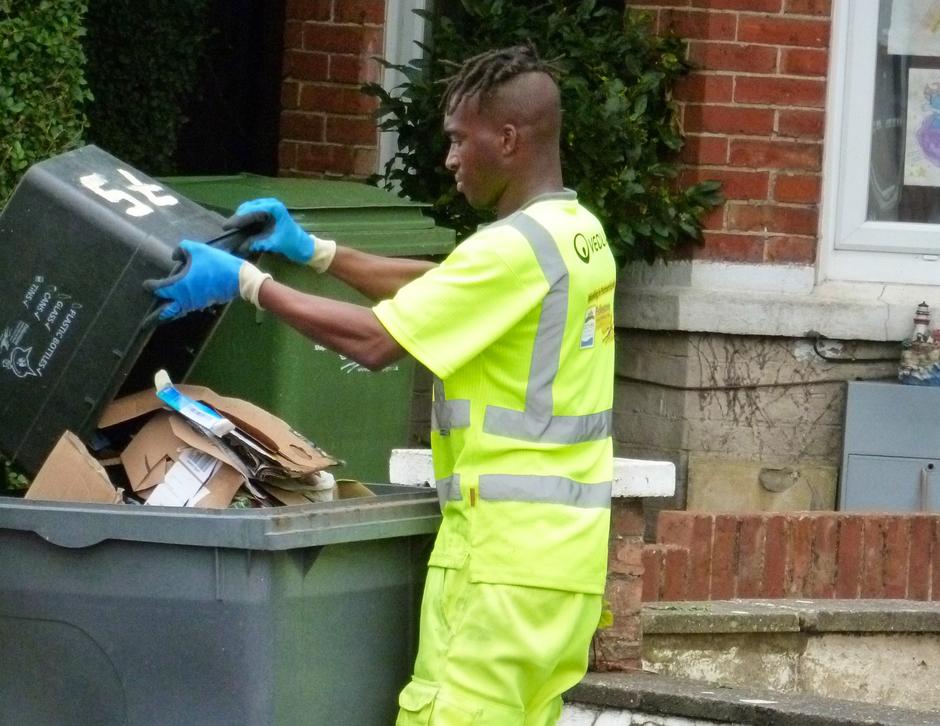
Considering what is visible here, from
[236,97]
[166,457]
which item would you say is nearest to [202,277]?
[166,457]

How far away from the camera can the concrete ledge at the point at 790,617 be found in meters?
4.50

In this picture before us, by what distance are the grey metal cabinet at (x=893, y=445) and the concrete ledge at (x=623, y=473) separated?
184 centimetres

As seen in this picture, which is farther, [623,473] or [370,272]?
[623,473]

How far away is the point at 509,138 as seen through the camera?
10.8ft

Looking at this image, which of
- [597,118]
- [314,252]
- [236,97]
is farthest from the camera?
[236,97]

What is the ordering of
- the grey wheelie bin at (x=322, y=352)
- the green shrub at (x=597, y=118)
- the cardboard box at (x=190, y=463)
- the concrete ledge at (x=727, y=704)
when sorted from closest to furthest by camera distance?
the cardboard box at (x=190, y=463)
the concrete ledge at (x=727, y=704)
the grey wheelie bin at (x=322, y=352)
the green shrub at (x=597, y=118)

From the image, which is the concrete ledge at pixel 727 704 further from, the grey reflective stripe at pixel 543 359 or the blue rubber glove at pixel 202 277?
the blue rubber glove at pixel 202 277

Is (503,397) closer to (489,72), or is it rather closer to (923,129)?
(489,72)

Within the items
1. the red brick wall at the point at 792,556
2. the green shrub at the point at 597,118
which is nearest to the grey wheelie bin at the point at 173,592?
the red brick wall at the point at 792,556

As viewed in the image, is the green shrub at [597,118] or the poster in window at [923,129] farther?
the poster in window at [923,129]

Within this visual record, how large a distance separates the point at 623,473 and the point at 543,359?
1032 millimetres

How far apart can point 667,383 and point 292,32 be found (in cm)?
184

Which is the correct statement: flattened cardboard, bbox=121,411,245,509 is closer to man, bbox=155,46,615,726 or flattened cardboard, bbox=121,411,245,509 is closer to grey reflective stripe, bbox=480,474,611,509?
man, bbox=155,46,615,726

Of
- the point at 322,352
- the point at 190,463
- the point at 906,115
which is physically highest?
the point at 906,115
